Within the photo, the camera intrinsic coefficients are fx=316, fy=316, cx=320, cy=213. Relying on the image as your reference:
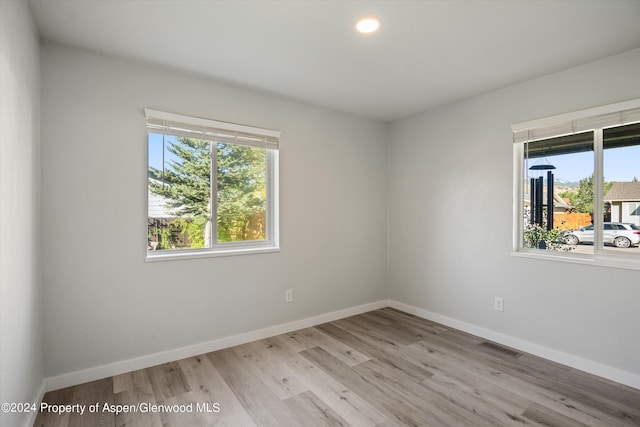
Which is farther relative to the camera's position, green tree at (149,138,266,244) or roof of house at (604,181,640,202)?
green tree at (149,138,266,244)

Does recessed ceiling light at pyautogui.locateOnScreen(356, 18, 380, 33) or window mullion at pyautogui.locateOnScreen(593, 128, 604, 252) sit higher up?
recessed ceiling light at pyautogui.locateOnScreen(356, 18, 380, 33)

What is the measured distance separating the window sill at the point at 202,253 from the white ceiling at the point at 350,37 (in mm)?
1532

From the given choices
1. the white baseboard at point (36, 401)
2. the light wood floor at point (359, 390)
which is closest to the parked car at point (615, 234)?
the light wood floor at point (359, 390)

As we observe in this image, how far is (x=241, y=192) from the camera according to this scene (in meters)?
3.10

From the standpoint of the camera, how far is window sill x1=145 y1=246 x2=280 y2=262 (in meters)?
2.58

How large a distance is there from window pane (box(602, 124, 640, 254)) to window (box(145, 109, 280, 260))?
2.80 metres

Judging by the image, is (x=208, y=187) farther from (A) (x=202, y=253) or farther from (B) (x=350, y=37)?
(B) (x=350, y=37)

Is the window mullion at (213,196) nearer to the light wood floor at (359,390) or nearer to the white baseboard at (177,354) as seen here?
the white baseboard at (177,354)

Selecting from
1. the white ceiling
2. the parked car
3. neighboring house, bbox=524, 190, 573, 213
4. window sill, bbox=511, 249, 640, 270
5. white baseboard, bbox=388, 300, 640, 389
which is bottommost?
white baseboard, bbox=388, 300, 640, 389

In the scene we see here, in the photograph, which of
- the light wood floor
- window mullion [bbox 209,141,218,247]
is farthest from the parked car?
window mullion [bbox 209,141,218,247]

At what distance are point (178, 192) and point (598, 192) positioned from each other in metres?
3.44

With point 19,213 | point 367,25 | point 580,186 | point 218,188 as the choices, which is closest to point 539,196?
point 580,186

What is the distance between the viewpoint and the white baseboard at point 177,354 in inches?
87.9

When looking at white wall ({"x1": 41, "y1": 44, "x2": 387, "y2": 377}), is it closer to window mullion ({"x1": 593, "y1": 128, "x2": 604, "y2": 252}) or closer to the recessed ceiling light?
the recessed ceiling light
